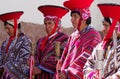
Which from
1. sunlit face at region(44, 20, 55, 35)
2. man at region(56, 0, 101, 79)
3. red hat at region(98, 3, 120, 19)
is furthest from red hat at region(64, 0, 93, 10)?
red hat at region(98, 3, 120, 19)

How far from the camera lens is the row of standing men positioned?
12.7 feet

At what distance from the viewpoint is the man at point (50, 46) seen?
4.43 m

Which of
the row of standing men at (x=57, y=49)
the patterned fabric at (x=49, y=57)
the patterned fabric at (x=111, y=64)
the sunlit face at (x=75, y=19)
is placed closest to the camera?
the patterned fabric at (x=111, y=64)

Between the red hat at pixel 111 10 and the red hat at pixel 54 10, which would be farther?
the red hat at pixel 54 10

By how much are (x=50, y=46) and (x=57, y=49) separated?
0.25m

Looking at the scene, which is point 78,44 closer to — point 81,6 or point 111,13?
point 81,6

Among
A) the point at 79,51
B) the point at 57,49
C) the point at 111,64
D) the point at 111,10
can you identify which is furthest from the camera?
the point at 57,49

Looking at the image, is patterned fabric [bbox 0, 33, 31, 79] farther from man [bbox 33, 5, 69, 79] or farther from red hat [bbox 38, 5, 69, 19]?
red hat [bbox 38, 5, 69, 19]

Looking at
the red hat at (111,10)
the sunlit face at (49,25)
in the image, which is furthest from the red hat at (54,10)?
the red hat at (111,10)

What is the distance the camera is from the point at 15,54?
462 cm

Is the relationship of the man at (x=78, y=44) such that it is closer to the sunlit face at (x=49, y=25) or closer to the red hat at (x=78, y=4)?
the red hat at (x=78, y=4)

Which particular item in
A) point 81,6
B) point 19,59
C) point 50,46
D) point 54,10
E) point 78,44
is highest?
point 81,6

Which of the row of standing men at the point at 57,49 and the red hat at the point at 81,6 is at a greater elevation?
the red hat at the point at 81,6

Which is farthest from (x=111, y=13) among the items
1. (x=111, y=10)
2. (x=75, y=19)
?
(x=75, y=19)
